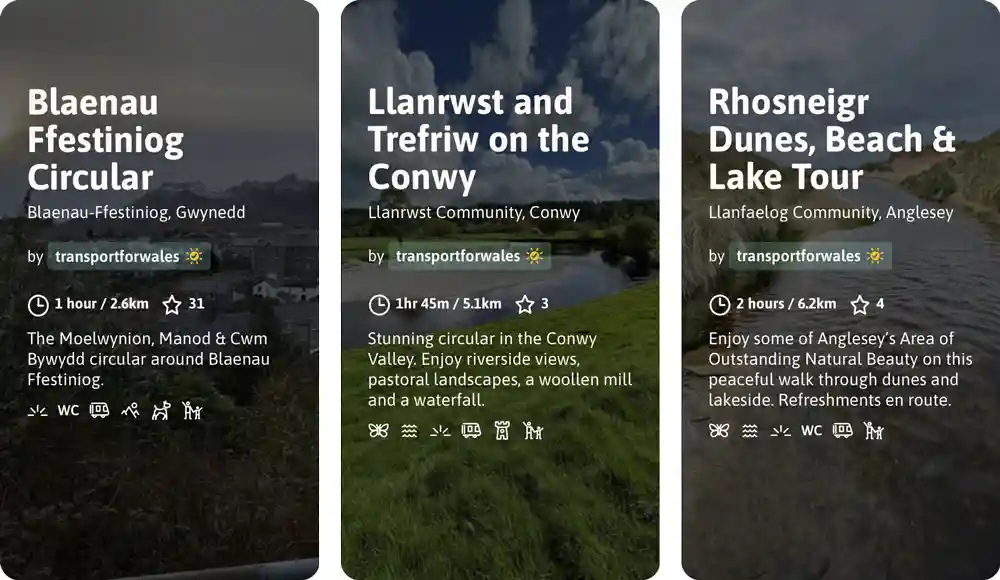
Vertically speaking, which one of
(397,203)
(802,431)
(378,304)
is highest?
(397,203)

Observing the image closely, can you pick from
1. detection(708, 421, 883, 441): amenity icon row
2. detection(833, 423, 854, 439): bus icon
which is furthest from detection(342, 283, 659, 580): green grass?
detection(833, 423, 854, 439): bus icon

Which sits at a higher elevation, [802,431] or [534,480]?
[802,431]

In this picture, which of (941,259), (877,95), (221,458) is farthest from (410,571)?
(877,95)

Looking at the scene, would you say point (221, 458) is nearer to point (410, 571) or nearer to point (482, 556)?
point (410, 571)

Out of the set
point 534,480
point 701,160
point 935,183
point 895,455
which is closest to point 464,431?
point 534,480

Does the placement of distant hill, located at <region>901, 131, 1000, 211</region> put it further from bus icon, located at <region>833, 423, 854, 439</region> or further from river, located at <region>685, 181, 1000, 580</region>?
bus icon, located at <region>833, 423, 854, 439</region>

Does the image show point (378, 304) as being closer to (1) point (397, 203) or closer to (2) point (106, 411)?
(1) point (397, 203)

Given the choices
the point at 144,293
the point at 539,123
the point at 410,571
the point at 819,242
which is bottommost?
the point at 410,571
